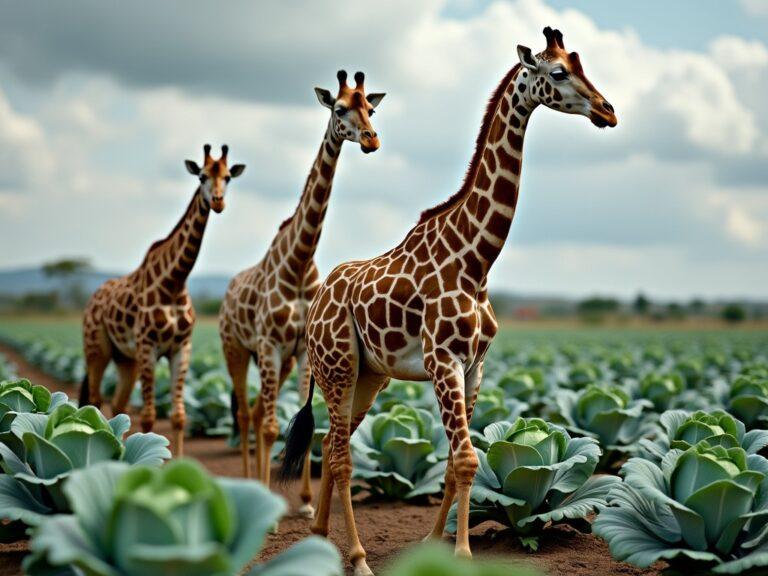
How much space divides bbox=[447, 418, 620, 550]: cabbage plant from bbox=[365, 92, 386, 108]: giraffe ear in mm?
2564

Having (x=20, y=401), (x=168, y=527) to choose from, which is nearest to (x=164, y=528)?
(x=168, y=527)

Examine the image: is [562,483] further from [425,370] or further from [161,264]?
[161,264]

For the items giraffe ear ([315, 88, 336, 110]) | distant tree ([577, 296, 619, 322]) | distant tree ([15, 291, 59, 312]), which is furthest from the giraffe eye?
distant tree ([15, 291, 59, 312])

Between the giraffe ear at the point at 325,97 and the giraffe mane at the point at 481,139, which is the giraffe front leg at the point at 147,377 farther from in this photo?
the giraffe mane at the point at 481,139

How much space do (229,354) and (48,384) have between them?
462 inches

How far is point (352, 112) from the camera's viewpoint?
17.3 ft

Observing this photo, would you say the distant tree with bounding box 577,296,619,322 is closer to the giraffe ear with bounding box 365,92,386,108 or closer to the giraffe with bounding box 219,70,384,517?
the giraffe with bounding box 219,70,384,517

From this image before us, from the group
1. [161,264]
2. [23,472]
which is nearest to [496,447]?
[23,472]

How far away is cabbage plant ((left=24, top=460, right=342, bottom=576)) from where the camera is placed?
240 cm

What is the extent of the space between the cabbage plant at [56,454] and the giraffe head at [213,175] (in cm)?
274

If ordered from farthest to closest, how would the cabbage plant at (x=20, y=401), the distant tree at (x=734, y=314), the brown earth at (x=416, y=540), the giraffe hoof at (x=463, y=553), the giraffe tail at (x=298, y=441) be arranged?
the distant tree at (x=734, y=314) → the giraffe tail at (x=298, y=441) → the cabbage plant at (x=20, y=401) → the brown earth at (x=416, y=540) → the giraffe hoof at (x=463, y=553)

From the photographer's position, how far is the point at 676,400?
27.9ft

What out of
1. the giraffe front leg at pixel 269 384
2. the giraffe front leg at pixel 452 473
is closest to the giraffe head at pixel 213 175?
the giraffe front leg at pixel 269 384

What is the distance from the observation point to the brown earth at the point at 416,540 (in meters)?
4.40
